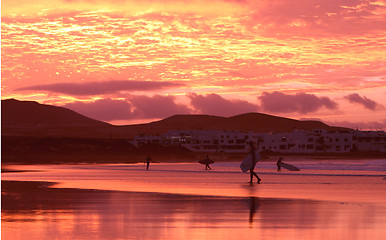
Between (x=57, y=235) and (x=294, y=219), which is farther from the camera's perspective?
(x=294, y=219)

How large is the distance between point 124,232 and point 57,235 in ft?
4.57

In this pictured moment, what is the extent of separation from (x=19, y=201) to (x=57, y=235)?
8708 millimetres

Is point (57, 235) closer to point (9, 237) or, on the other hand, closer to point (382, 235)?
point (9, 237)

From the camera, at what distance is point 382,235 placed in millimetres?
15352

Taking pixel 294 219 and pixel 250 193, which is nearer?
pixel 294 219

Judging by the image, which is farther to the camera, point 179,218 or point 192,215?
point 192,215

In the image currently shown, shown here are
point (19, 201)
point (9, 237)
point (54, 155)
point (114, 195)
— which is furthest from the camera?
point (54, 155)

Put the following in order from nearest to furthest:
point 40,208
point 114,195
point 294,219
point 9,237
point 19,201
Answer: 1. point 9,237
2. point 294,219
3. point 40,208
4. point 19,201
5. point 114,195

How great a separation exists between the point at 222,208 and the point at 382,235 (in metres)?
6.71

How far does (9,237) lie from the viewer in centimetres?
1488

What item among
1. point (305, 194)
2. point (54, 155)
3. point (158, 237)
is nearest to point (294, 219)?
point (158, 237)

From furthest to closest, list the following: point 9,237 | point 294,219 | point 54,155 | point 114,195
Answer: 1. point 54,155
2. point 114,195
3. point 294,219
4. point 9,237

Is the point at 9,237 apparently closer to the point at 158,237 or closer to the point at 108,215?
the point at 158,237

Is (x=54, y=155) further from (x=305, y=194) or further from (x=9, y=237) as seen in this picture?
(x=9, y=237)
